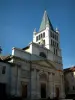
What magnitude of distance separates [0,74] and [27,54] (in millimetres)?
9294

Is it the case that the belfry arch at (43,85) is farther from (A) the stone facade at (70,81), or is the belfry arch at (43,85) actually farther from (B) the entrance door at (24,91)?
(A) the stone facade at (70,81)

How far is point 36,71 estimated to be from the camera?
1437 inches

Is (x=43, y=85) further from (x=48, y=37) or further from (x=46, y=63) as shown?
(x=48, y=37)

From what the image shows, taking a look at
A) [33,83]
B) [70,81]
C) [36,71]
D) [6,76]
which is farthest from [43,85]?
[70,81]

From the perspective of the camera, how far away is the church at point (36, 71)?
104ft

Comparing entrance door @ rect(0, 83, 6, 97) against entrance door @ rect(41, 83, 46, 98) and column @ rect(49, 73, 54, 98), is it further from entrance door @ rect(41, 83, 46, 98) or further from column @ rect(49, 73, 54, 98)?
column @ rect(49, 73, 54, 98)

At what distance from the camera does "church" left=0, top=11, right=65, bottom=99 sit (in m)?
31.8

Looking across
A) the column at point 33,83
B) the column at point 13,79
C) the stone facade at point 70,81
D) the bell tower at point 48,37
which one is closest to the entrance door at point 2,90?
the column at point 13,79

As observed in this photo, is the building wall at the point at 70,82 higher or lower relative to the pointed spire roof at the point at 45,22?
lower

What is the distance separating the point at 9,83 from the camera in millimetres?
30750

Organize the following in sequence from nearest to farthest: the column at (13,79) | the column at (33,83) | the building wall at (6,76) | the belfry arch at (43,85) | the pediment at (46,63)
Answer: the building wall at (6,76) < the column at (13,79) < the column at (33,83) < the belfry arch at (43,85) < the pediment at (46,63)

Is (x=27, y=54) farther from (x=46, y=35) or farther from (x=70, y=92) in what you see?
(x=70, y=92)

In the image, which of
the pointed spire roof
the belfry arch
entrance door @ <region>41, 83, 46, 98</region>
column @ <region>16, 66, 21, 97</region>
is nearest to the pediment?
the belfry arch

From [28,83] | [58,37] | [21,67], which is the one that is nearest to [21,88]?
[28,83]
